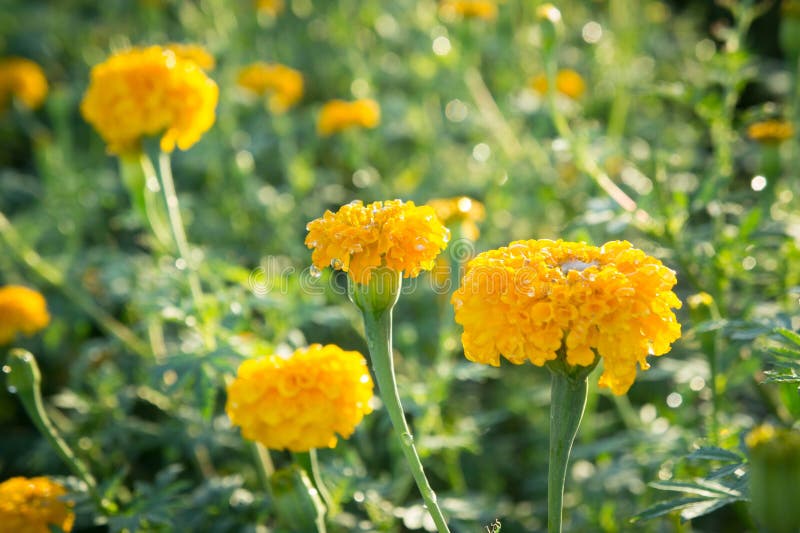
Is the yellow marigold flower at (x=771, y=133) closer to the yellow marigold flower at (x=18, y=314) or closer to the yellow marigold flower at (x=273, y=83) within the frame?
the yellow marigold flower at (x=273, y=83)

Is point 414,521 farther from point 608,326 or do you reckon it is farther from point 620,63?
point 620,63

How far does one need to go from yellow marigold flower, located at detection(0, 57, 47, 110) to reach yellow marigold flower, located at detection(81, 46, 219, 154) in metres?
2.02

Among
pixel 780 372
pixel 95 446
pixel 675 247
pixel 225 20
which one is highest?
pixel 225 20

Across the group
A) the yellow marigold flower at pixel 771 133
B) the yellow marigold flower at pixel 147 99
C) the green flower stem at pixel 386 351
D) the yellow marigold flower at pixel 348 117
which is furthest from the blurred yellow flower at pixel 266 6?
the green flower stem at pixel 386 351

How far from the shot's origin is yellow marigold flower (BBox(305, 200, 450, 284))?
3.92 feet

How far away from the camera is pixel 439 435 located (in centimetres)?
206

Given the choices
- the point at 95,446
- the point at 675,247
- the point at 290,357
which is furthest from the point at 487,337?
the point at 95,446

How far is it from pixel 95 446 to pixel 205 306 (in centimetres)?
60

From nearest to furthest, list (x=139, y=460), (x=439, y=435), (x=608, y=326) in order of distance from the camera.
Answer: (x=608, y=326) < (x=439, y=435) < (x=139, y=460)

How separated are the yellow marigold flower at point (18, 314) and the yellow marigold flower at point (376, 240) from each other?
1.40m

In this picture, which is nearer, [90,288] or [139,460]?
[139,460]

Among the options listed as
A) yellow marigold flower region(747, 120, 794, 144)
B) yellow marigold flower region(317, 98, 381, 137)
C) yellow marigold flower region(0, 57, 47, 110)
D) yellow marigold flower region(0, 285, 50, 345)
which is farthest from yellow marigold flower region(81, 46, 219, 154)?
yellow marigold flower region(0, 57, 47, 110)

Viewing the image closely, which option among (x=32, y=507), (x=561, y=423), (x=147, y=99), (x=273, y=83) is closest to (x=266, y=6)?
(x=273, y=83)

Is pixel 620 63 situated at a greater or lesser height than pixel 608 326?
greater
